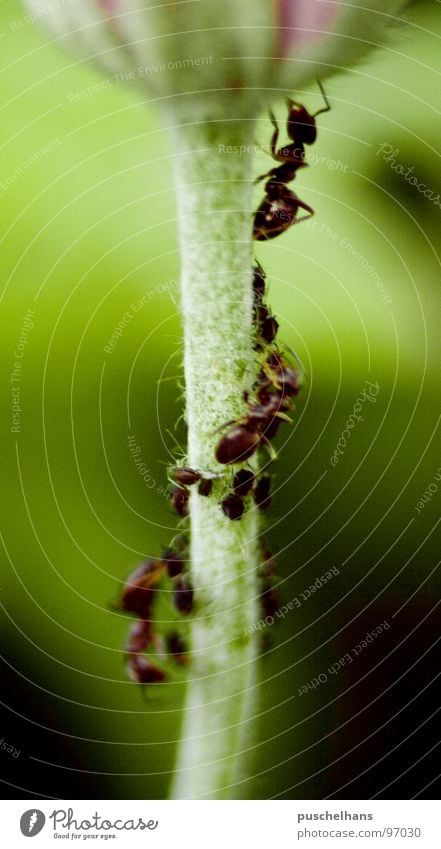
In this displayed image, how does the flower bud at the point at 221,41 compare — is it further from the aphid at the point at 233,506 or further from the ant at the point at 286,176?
the aphid at the point at 233,506

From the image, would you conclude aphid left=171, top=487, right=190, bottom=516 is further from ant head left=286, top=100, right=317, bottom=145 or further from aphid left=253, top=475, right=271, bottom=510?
ant head left=286, top=100, right=317, bottom=145

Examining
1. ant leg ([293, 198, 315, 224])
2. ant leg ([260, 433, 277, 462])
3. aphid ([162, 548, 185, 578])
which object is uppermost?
ant leg ([293, 198, 315, 224])

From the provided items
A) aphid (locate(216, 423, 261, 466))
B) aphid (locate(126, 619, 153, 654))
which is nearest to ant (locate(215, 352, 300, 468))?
aphid (locate(216, 423, 261, 466))

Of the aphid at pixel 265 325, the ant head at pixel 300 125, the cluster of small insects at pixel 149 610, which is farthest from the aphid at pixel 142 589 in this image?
the ant head at pixel 300 125

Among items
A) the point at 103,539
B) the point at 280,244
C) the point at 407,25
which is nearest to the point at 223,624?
the point at 103,539

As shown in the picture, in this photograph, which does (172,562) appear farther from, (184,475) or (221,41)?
(221,41)
